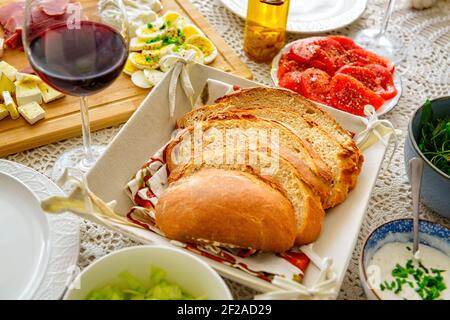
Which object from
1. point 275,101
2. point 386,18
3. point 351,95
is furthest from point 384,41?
point 275,101

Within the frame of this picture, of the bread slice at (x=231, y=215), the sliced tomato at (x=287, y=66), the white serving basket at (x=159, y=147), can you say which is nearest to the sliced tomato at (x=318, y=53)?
the sliced tomato at (x=287, y=66)

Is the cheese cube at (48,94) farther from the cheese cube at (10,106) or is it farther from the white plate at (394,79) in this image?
the white plate at (394,79)

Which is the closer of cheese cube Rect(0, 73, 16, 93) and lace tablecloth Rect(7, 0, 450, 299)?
lace tablecloth Rect(7, 0, 450, 299)

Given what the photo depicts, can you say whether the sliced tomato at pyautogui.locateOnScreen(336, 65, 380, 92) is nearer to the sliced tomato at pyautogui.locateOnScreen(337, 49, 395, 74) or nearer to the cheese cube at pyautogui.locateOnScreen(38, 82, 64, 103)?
the sliced tomato at pyautogui.locateOnScreen(337, 49, 395, 74)

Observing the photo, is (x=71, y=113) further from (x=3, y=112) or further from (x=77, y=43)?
(x=77, y=43)

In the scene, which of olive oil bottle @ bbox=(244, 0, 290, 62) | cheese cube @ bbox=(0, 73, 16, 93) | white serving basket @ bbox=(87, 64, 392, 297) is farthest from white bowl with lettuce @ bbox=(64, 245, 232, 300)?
olive oil bottle @ bbox=(244, 0, 290, 62)

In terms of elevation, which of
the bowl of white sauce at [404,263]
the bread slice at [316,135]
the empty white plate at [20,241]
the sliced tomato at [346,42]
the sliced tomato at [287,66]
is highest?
the bread slice at [316,135]
